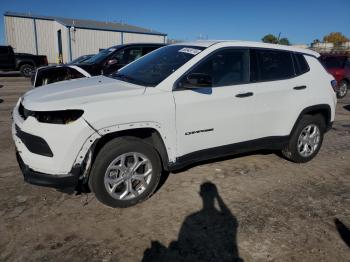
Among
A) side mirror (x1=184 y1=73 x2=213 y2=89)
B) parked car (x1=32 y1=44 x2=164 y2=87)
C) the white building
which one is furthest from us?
the white building

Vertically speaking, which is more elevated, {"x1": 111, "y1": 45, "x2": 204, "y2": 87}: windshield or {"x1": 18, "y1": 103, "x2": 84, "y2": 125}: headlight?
{"x1": 111, "y1": 45, "x2": 204, "y2": 87}: windshield

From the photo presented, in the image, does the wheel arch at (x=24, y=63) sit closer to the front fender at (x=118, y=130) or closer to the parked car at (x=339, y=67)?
the parked car at (x=339, y=67)

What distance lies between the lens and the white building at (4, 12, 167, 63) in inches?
1329

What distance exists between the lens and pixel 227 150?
14.1 ft

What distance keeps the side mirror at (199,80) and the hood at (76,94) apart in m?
0.55

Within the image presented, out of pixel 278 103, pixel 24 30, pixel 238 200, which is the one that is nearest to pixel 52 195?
pixel 238 200

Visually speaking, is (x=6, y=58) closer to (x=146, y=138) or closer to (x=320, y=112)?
(x=146, y=138)

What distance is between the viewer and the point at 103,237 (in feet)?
10.4

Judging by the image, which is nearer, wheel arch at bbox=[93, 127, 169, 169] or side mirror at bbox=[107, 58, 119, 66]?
wheel arch at bbox=[93, 127, 169, 169]

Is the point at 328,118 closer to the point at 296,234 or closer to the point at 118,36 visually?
the point at 296,234

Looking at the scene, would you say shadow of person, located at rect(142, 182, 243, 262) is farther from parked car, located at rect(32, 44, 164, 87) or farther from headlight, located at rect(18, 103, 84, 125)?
parked car, located at rect(32, 44, 164, 87)

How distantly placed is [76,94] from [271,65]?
2689 mm

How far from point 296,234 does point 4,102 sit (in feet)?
32.3

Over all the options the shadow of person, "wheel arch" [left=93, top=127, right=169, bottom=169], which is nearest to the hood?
"wheel arch" [left=93, top=127, right=169, bottom=169]
